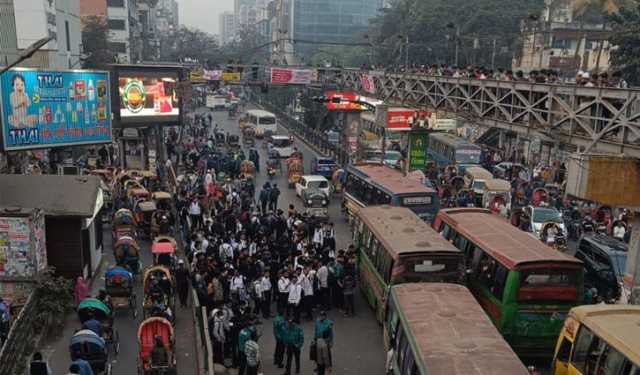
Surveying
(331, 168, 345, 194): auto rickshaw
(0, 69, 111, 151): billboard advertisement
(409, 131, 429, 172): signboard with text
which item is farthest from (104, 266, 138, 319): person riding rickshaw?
(331, 168, 345, 194): auto rickshaw

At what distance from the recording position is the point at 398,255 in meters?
13.6

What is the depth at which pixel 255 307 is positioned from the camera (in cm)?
1545

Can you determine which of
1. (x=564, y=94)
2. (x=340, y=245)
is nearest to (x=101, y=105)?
(x=340, y=245)

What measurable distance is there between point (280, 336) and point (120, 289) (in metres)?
4.44

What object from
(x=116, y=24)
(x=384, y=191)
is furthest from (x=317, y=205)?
(x=116, y=24)

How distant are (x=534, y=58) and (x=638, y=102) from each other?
46772 millimetres

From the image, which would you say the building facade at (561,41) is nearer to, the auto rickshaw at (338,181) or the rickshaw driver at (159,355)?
the auto rickshaw at (338,181)

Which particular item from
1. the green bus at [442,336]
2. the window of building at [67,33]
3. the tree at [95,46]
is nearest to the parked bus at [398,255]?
the green bus at [442,336]

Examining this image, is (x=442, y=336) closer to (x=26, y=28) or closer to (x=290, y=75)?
(x=26, y=28)

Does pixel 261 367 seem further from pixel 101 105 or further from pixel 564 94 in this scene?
pixel 101 105

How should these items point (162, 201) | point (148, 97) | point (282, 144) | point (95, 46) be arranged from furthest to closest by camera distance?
1. point (95, 46)
2. point (282, 144)
3. point (148, 97)
4. point (162, 201)

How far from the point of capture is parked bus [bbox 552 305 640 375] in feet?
28.0

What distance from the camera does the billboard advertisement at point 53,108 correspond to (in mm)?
19766

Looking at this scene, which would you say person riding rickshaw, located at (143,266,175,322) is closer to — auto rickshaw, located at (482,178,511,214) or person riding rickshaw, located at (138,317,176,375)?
person riding rickshaw, located at (138,317,176,375)
